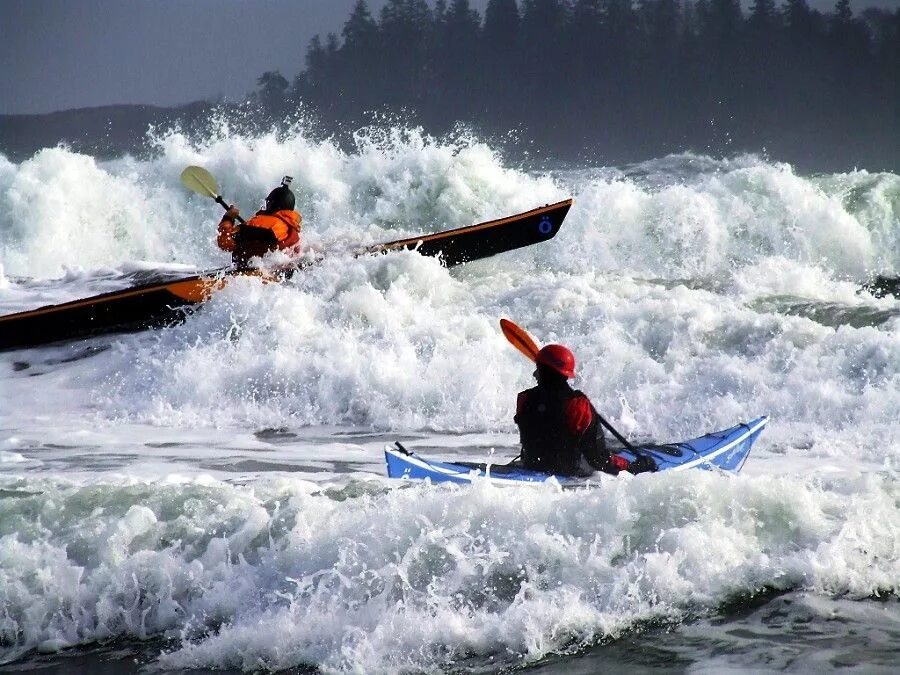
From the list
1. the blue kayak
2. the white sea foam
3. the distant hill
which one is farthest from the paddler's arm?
the distant hill

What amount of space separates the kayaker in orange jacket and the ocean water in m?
0.39

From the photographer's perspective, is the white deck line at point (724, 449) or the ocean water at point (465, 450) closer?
the ocean water at point (465, 450)

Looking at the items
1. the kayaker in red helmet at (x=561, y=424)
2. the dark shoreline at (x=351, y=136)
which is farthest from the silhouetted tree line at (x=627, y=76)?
the kayaker in red helmet at (x=561, y=424)

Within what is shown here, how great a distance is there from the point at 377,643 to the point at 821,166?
160ft

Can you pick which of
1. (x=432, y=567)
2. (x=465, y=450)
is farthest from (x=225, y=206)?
(x=432, y=567)

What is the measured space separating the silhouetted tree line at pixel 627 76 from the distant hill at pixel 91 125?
8.22 meters

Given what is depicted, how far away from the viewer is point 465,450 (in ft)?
22.0

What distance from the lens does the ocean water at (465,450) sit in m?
3.50

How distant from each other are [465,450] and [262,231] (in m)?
3.78

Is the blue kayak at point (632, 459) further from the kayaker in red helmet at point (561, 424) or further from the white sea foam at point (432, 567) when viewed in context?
the white sea foam at point (432, 567)

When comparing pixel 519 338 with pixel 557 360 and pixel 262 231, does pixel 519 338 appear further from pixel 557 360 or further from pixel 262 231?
pixel 262 231

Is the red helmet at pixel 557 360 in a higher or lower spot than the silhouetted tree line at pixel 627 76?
lower

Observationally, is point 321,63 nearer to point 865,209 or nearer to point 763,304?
point 865,209

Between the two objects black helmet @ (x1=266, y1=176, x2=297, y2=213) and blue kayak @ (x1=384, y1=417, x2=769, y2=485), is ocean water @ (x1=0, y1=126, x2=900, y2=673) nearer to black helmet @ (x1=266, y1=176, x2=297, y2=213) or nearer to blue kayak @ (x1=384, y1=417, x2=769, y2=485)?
blue kayak @ (x1=384, y1=417, x2=769, y2=485)
